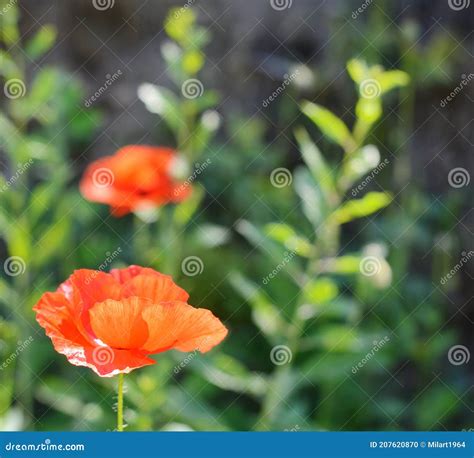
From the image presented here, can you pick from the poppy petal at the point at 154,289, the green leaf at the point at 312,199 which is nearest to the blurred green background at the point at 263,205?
the green leaf at the point at 312,199

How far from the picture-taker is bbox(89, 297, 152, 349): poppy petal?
2.25 feet

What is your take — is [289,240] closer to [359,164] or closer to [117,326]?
[359,164]

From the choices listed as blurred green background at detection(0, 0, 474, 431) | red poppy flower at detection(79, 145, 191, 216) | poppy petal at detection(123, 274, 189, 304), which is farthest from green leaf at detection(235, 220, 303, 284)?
poppy petal at detection(123, 274, 189, 304)

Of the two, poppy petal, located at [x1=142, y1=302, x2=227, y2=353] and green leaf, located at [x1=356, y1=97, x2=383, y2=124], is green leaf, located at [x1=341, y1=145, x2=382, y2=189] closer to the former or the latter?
green leaf, located at [x1=356, y1=97, x2=383, y2=124]

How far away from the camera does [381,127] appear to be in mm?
1356

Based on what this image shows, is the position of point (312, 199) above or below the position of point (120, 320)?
above

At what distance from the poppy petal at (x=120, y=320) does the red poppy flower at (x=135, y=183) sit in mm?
430

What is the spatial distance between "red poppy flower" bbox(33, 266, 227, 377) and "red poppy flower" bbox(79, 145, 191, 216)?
1.36ft

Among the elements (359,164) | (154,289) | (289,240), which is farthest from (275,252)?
(154,289)

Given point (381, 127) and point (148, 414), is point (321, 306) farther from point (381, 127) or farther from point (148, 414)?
point (381, 127)

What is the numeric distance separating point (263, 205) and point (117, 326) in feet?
2.13

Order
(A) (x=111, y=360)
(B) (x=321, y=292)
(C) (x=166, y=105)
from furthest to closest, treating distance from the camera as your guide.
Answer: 1. (C) (x=166, y=105)
2. (B) (x=321, y=292)
3. (A) (x=111, y=360)

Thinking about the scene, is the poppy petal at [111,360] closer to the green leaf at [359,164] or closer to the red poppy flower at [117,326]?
the red poppy flower at [117,326]

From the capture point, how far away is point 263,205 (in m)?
1.32
